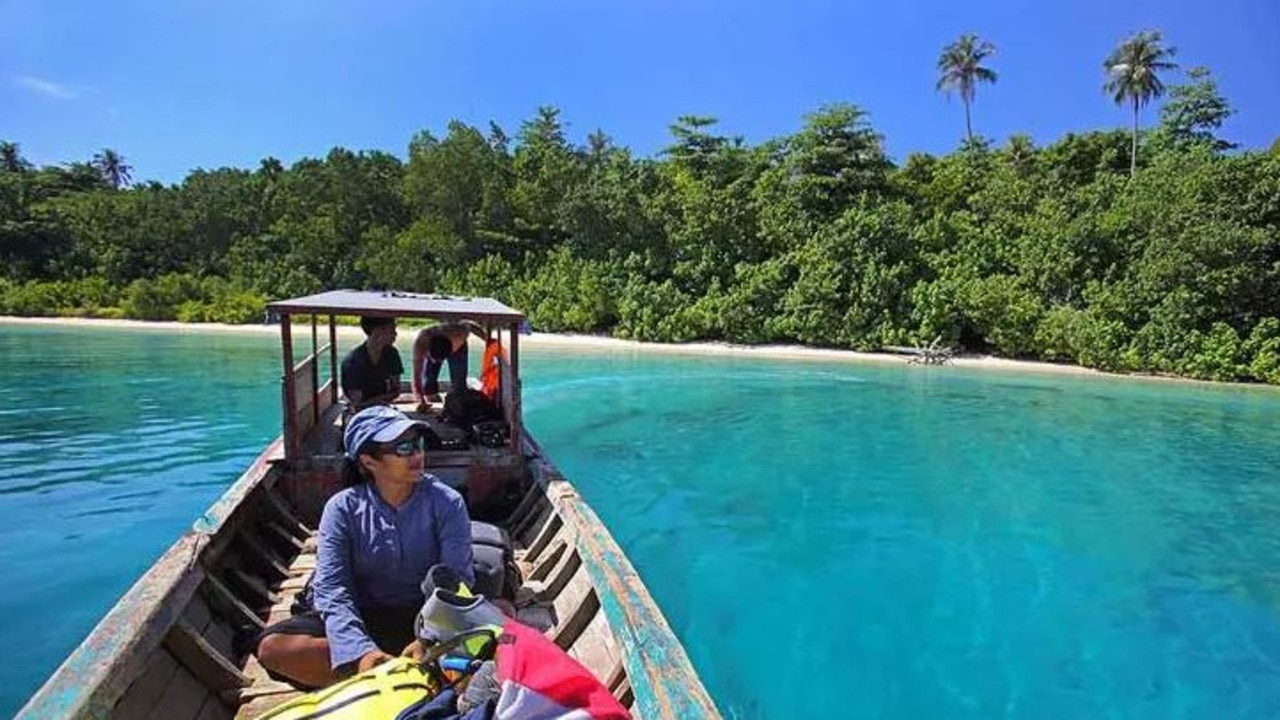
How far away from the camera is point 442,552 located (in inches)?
138

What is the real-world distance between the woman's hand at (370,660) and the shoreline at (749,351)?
2238cm

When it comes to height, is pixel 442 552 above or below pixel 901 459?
above

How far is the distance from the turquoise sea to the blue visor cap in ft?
11.6

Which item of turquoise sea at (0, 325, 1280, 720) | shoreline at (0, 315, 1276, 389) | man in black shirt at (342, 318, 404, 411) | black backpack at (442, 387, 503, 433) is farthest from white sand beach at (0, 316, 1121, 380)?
black backpack at (442, 387, 503, 433)

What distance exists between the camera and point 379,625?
3.46m

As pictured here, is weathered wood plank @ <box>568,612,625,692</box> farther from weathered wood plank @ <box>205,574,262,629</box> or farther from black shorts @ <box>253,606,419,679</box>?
weathered wood plank @ <box>205,574,262,629</box>

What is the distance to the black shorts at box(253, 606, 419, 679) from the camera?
342 cm

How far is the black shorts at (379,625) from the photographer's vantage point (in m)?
3.42

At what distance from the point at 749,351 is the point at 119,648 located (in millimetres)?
30231

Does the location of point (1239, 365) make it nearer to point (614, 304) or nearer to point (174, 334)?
point (614, 304)

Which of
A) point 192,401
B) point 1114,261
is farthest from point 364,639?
point 1114,261

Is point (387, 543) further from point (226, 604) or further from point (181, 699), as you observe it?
point (226, 604)

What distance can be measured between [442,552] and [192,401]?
18.8 meters

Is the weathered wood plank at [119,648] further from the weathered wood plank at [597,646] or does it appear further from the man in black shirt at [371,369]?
the man in black shirt at [371,369]
